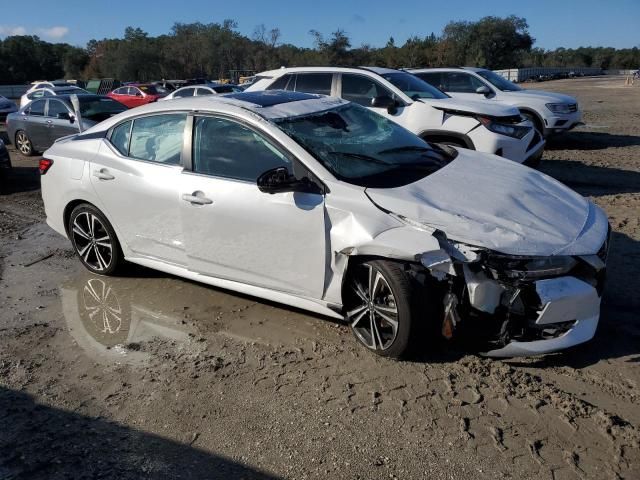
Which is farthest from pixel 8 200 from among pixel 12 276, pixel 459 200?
pixel 459 200

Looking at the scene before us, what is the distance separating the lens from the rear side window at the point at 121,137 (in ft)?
16.2

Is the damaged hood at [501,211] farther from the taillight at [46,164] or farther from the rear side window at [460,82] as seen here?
the rear side window at [460,82]

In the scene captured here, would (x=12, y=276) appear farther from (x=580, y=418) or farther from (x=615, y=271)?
(x=615, y=271)

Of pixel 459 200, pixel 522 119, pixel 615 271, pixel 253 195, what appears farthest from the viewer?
pixel 522 119

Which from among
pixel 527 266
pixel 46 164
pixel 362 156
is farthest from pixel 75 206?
pixel 527 266

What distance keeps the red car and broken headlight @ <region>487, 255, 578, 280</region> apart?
2507cm

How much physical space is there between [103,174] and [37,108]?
30.2 ft

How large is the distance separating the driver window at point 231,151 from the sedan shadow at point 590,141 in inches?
402

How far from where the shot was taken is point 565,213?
3.81 m

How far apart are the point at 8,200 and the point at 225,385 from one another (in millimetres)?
7257

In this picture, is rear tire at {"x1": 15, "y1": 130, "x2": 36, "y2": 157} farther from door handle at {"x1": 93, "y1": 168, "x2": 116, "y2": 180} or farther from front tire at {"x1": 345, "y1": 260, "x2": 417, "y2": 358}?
front tire at {"x1": 345, "y1": 260, "x2": 417, "y2": 358}

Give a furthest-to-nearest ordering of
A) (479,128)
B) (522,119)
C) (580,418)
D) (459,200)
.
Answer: (522,119) → (479,128) → (459,200) → (580,418)

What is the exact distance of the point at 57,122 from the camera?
39.5 feet

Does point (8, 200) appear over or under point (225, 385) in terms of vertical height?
under
